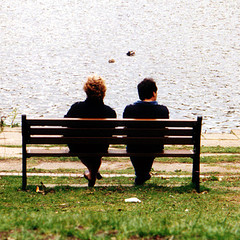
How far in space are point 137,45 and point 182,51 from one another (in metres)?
4.26

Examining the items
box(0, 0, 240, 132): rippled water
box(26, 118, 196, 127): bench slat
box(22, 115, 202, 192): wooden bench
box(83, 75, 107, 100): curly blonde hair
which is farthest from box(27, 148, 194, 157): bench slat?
box(0, 0, 240, 132): rippled water

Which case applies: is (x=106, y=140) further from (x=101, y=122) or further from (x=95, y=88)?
(x=95, y=88)

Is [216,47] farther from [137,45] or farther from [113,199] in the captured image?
[113,199]

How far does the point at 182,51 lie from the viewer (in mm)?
38406

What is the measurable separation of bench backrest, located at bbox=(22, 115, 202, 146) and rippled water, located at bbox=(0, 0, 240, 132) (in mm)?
9018

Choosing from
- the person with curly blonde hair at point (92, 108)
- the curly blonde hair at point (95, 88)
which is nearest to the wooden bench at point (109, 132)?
the person with curly blonde hair at point (92, 108)

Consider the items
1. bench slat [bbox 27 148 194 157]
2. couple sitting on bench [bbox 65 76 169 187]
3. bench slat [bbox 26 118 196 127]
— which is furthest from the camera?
couple sitting on bench [bbox 65 76 169 187]

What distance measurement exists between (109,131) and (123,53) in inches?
1279

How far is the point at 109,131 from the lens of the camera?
5812 mm

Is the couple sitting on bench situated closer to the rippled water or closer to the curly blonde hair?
the curly blonde hair

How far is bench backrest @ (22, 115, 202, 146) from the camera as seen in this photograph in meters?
5.75

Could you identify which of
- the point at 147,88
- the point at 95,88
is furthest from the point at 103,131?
the point at 147,88

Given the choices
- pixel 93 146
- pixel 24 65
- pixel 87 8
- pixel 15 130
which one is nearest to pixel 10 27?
pixel 87 8

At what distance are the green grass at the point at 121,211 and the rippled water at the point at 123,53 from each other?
9.06 metres
